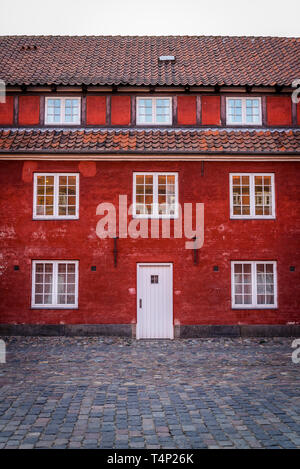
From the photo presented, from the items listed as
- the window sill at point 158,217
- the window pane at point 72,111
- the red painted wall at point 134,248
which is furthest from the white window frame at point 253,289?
the window pane at point 72,111

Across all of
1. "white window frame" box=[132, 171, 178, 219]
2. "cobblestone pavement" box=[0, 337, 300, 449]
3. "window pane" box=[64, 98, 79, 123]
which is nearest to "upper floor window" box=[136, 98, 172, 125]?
"white window frame" box=[132, 171, 178, 219]

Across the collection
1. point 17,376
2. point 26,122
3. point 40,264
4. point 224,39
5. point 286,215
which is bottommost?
point 17,376

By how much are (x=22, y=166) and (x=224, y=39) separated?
39.0ft

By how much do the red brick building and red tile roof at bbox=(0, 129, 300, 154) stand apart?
0.19ft

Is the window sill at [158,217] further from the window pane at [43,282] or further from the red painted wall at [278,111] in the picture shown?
the red painted wall at [278,111]

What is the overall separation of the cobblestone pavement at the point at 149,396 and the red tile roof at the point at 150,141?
21.0 feet

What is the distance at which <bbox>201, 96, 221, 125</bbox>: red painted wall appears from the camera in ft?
51.1

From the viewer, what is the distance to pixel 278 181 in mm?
14820

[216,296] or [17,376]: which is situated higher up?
[216,296]

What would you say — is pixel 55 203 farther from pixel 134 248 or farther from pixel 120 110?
pixel 120 110

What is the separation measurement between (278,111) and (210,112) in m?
2.51

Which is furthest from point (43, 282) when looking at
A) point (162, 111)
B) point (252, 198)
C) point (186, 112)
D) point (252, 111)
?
point (252, 111)
